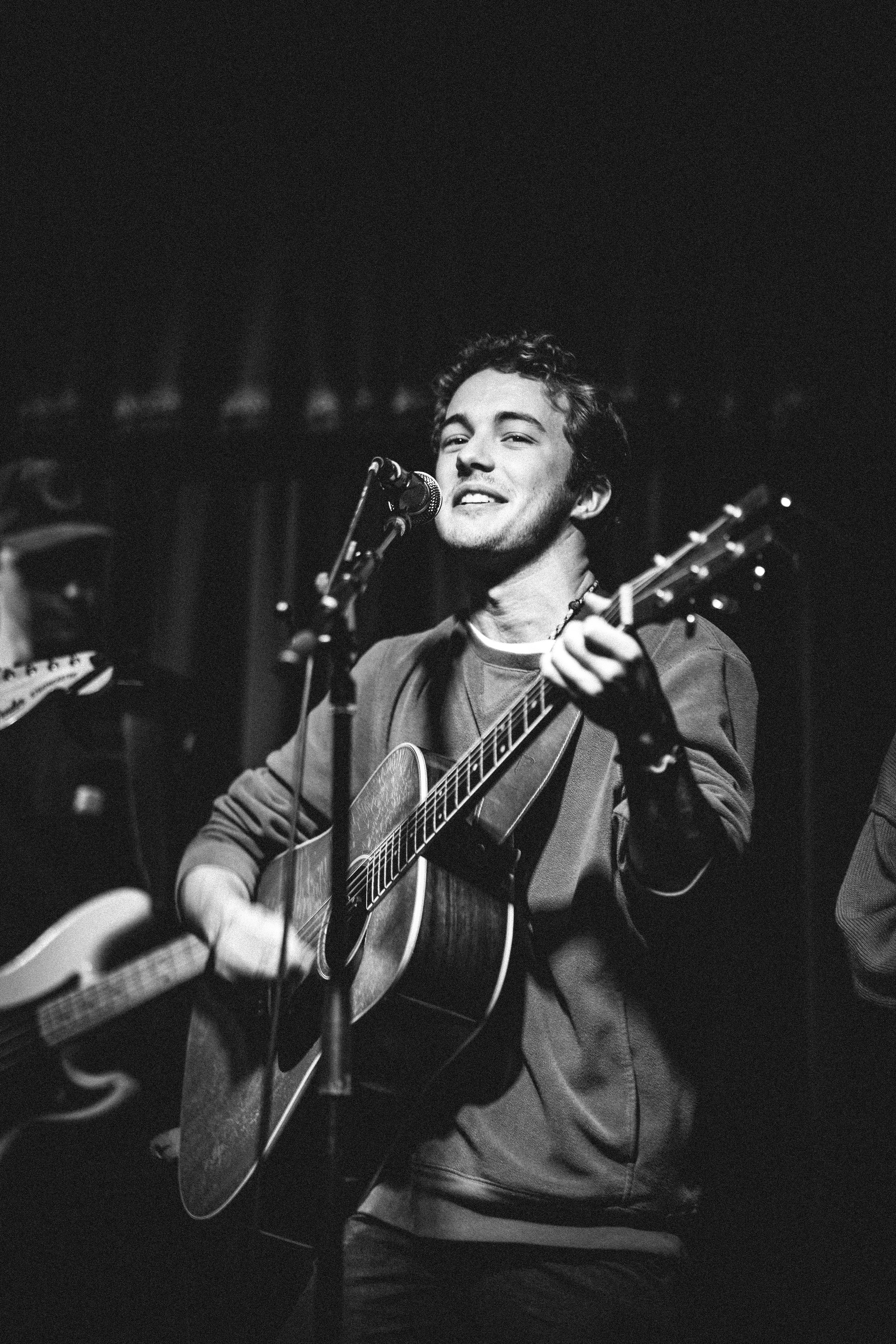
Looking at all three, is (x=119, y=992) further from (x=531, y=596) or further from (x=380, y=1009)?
(x=531, y=596)

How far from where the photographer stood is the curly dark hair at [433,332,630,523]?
250 centimetres

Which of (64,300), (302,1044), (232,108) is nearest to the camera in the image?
(302,1044)

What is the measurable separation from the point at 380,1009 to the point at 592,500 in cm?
127

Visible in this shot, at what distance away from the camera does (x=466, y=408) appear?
2.51 m

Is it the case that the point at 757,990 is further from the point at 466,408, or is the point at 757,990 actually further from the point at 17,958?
the point at 17,958

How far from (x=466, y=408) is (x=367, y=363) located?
3.47ft

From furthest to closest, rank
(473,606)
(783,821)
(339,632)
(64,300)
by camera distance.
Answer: (64,300) < (783,821) < (473,606) < (339,632)

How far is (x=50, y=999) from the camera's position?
280 cm

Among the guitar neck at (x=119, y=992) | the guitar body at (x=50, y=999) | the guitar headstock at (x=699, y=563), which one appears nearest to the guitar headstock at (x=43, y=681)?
the guitar body at (x=50, y=999)

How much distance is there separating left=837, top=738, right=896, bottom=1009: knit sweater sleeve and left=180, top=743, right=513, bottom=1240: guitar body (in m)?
0.57

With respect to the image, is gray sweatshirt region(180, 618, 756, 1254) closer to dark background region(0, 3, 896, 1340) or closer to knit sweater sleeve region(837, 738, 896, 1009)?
knit sweater sleeve region(837, 738, 896, 1009)

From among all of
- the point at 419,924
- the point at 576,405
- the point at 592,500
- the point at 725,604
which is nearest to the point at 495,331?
the point at 576,405

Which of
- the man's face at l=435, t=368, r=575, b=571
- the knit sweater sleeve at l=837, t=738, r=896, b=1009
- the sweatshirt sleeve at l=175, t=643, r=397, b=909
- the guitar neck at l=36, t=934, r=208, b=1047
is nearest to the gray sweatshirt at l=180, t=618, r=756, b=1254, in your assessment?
the knit sweater sleeve at l=837, t=738, r=896, b=1009

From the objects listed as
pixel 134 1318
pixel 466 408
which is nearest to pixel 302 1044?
pixel 134 1318
